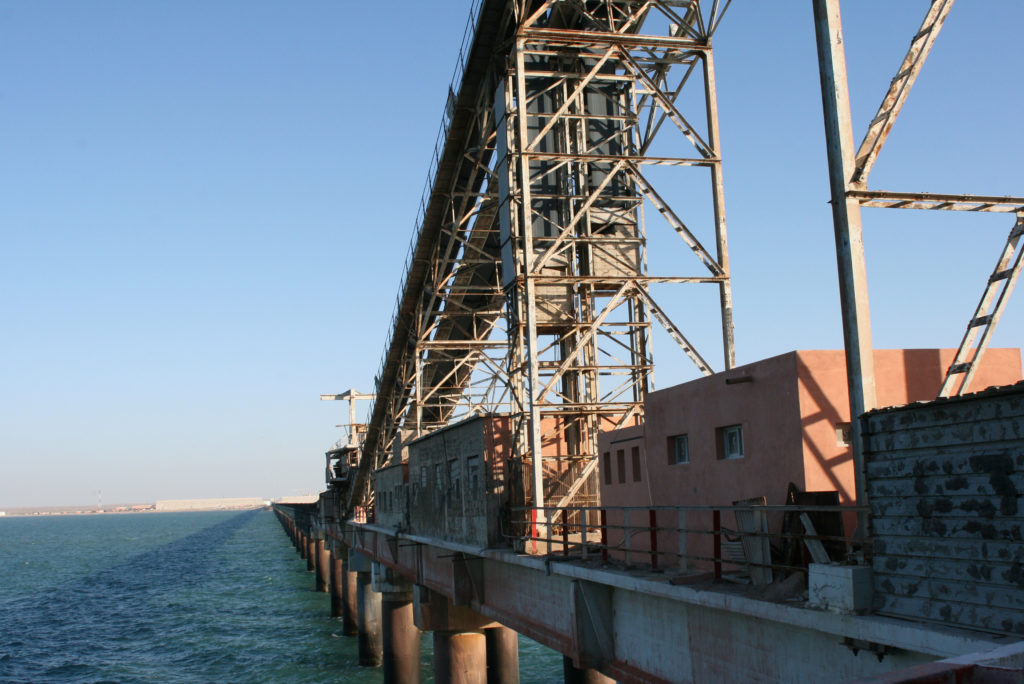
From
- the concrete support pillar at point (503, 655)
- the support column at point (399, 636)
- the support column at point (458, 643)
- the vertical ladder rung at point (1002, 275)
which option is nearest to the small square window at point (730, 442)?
the vertical ladder rung at point (1002, 275)

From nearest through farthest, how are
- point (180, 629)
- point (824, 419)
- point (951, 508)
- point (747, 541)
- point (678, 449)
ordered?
point (951, 508)
point (747, 541)
point (824, 419)
point (678, 449)
point (180, 629)

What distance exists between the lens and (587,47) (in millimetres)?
20359

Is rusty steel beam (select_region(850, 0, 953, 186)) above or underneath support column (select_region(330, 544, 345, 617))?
above

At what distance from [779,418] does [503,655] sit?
16514mm

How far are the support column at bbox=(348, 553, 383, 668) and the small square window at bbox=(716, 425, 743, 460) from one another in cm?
2521

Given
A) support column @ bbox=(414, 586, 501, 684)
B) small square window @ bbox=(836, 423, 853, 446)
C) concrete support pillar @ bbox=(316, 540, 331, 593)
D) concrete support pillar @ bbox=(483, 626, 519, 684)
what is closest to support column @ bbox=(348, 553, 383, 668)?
concrete support pillar @ bbox=(483, 626, 519, 684)

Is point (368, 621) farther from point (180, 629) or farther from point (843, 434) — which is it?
point (843, 434)

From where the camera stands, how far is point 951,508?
265 inches

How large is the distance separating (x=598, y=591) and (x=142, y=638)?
34954 millimetres

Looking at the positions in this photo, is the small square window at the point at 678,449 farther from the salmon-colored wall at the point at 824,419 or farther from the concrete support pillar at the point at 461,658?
the concrete support pillar at the point at 461,658

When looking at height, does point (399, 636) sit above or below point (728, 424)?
below

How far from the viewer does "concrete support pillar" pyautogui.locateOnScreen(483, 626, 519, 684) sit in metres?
24.5

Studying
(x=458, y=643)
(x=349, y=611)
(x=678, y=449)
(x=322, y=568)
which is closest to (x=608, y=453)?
(x=678, y=449)

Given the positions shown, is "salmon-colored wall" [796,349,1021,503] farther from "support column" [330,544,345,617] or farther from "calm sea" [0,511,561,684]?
"support column" [330,544,345,617]
